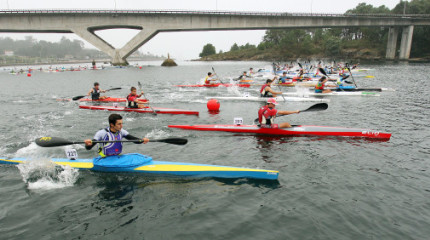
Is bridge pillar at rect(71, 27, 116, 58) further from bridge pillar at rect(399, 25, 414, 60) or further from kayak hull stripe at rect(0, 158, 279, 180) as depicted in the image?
bridge pillar at rect(399, 25, 414, 60)

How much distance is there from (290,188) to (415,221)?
2.81 meters

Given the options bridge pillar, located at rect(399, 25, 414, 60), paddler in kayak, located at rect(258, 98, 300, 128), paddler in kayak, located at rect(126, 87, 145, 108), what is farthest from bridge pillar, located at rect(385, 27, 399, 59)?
paddler in kayak, located at rect(126, 87, 145, 108)

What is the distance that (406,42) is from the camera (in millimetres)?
74062

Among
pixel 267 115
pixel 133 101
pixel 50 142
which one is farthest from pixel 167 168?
pixel 133 101

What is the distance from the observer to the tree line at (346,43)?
3059 inches

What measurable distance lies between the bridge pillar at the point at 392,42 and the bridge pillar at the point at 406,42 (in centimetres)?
303

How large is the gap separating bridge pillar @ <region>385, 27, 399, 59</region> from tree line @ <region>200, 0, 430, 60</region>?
5.04 m

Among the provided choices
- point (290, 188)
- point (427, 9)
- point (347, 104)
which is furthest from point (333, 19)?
point (290, 188)

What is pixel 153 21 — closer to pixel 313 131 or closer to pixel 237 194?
pixel 313 131

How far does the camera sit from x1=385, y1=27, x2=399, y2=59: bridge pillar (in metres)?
77.0

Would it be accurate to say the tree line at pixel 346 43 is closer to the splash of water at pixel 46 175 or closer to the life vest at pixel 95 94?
the life vest at pixel 95 94

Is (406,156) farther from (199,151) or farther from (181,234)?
(181,234)

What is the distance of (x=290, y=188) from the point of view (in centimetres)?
737

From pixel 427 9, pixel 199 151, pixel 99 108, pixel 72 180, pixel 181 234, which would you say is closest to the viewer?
pixel 181 234
